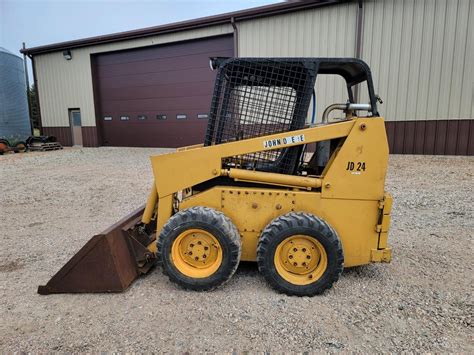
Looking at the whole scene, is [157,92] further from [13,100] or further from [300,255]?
[300,255]

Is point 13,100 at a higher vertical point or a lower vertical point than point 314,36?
lower

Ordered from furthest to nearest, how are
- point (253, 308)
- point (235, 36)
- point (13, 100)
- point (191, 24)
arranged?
point (13, 100), point (191, 24), point (235, 36), point (253, 308)

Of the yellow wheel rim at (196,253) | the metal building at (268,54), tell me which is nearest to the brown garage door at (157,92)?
the metal building at (268,54)

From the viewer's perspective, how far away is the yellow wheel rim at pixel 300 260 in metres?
2.81

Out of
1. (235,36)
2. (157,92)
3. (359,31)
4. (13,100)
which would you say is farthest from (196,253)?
(13,100)

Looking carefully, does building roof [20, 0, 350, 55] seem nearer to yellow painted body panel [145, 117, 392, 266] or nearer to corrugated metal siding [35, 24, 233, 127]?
corrugated metal siding [35, 24, 233, 127]

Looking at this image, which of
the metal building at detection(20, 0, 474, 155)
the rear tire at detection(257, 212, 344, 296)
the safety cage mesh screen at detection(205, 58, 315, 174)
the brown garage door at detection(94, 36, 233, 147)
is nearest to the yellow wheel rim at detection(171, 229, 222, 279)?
the rear tire at detection(257, 212, 344, 296)

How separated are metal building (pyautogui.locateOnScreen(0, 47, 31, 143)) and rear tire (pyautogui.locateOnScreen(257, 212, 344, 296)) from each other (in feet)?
59.2

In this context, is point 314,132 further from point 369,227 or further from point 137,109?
point 137,109

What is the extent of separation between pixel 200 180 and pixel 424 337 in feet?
6.84

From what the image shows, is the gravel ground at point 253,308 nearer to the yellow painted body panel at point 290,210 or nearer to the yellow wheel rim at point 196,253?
the yellow wheel rim at point 196,253

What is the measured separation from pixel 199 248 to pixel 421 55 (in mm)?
9957

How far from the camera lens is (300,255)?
283cm

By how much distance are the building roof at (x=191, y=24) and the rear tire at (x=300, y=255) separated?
9699 millimetres
